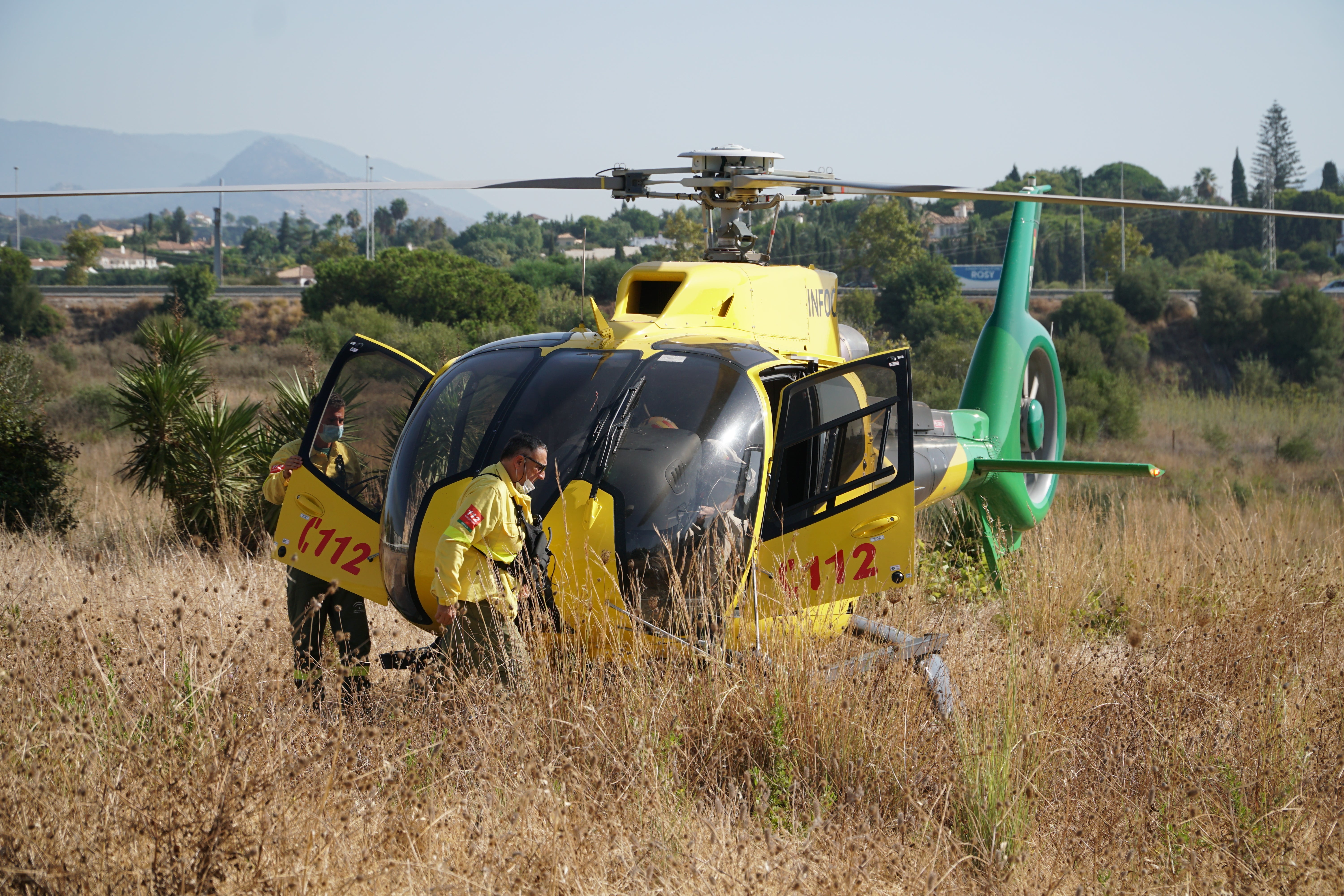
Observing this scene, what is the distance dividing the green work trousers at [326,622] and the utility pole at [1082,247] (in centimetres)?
6040

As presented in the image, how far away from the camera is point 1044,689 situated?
14.6ft

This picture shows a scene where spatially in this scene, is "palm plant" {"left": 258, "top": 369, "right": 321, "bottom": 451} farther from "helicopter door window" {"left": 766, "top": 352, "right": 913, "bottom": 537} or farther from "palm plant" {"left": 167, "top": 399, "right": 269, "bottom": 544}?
"helicopter door window" {"left": 766, "top": 352, "right": 913, "bottom": 537}

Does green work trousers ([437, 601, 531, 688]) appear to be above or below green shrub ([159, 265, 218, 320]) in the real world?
below

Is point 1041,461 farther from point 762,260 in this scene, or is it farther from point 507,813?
point 507,813

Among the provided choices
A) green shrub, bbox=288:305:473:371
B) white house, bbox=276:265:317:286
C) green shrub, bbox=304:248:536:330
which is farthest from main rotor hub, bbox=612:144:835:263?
white house, bbox=276:265:317:286

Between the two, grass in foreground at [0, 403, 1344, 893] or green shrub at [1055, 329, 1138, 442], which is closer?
grass in foreground at [0, 403, 1344, 893]

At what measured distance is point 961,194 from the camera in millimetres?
5176

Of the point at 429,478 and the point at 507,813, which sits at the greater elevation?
the point at 429,478

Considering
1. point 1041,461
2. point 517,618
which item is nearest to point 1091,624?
point 1041,461

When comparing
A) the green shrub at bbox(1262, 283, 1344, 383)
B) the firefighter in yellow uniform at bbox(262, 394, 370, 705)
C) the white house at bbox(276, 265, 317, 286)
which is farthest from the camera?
the white house at bbox(276, 265, 317, 286)

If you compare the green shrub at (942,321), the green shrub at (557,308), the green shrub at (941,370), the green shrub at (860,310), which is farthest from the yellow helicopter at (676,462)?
the green shrub at (942,321)

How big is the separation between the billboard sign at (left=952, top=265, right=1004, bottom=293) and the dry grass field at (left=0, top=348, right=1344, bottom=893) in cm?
5703

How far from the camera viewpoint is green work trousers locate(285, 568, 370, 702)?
16.0 ft

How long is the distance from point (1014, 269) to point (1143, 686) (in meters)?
4.44
